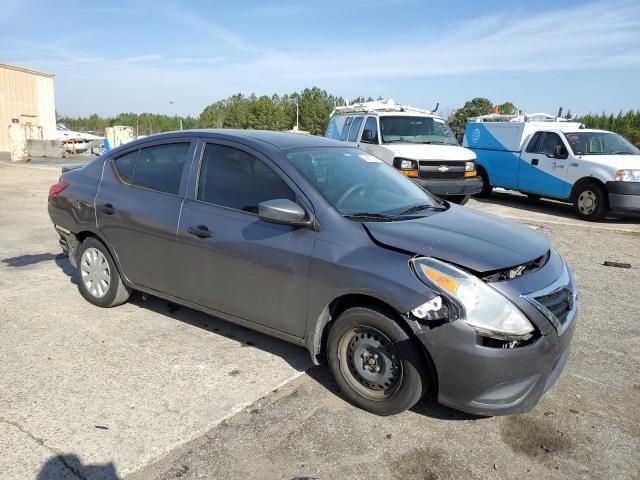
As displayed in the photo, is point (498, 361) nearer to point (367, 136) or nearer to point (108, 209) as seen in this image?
point (108, 209)

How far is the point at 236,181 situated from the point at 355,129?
8.33 metres

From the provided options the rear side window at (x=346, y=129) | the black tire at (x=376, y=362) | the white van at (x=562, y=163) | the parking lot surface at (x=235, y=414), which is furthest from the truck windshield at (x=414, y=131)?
the black tire at (x=376, y=362)

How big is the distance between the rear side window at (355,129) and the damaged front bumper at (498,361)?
910 cm

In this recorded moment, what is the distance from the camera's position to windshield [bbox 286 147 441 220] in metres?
3.63

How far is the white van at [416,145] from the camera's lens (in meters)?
10.2

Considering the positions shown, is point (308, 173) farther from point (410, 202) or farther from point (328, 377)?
point (328, 377)

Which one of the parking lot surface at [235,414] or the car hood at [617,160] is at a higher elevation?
the car hood at [617,160]

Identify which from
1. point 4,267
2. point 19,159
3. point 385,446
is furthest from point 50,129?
point 385,446

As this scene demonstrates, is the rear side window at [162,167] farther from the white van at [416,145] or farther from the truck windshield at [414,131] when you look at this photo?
the truck windshield at [414,131]

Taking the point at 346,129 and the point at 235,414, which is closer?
the point at 235,414

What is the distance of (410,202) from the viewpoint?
404 centimetres

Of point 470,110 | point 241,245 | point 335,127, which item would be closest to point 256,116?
point 470,110

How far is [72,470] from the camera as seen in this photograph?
8.75ft

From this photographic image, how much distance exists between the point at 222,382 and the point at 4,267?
4.06 m
